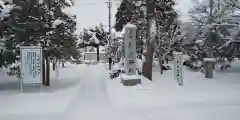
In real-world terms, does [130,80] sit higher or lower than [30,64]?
lower

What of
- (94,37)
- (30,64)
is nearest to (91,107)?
(30,64)

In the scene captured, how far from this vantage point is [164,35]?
18891 mm

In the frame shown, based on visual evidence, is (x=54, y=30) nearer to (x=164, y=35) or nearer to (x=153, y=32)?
(x=153, y=32)

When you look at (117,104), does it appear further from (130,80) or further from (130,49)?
(130,49)

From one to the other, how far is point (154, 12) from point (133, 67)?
3.29 metres

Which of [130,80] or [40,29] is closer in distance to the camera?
[40,29]

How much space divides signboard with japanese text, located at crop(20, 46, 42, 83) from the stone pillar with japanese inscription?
11.3 feet

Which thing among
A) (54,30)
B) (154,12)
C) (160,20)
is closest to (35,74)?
(54,30)

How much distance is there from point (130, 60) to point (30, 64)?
402 cm

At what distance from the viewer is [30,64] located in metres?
10.8

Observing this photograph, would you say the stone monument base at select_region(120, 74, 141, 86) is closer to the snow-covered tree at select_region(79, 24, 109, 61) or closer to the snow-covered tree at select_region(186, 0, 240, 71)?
the snow-covered tree at select_region(186, 0, 240, 71)

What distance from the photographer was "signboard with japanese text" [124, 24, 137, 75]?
12.9m

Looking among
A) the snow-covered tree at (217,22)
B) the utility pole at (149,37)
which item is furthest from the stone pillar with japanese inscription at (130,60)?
the snow-covered tree at (217,22)

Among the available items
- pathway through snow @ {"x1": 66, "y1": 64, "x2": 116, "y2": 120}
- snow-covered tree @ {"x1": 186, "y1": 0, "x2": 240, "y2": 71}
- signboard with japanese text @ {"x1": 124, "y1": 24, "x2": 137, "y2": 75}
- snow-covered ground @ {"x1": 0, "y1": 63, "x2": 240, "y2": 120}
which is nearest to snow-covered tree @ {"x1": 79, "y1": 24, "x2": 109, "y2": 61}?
snow-covered tree @ {"x1": 186, "y1": 0, "x2": 240, "y2": 71}
